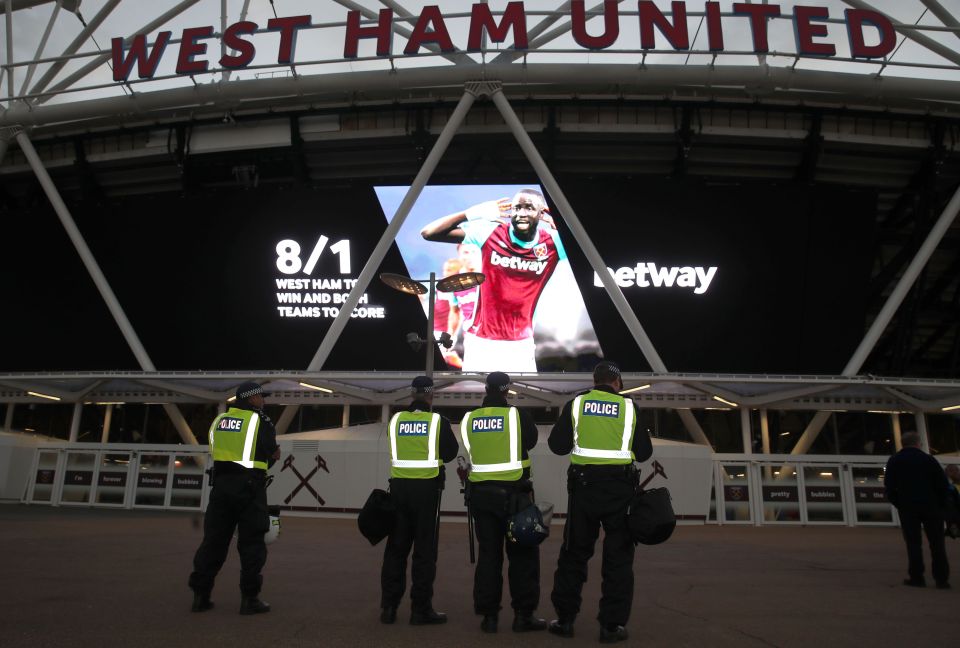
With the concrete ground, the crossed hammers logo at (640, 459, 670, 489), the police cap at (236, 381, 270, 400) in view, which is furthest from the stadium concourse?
the police cap at (236, 381, 270, 400)

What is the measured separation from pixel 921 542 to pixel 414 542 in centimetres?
554

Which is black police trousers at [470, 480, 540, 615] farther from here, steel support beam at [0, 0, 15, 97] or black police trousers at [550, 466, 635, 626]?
steel support beam at [0, 0, 15, 97]

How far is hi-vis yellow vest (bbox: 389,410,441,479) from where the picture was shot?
535cm

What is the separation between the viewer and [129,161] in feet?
72.2

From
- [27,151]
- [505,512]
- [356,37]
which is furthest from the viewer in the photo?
[27,151]

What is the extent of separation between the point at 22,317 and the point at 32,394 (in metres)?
3.06

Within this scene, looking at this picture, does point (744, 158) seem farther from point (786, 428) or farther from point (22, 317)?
point (22, 317)

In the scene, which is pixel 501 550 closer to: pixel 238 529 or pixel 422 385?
pixel 422 385

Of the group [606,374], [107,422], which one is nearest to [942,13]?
[606,374]

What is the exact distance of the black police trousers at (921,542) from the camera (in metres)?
7.14

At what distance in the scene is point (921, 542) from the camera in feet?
24.5

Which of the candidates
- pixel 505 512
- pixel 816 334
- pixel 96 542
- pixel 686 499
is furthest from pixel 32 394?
pixel 816 334

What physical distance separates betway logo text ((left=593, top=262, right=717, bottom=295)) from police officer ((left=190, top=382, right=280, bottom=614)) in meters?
15.7

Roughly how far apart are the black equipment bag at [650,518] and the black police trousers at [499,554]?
722mm
